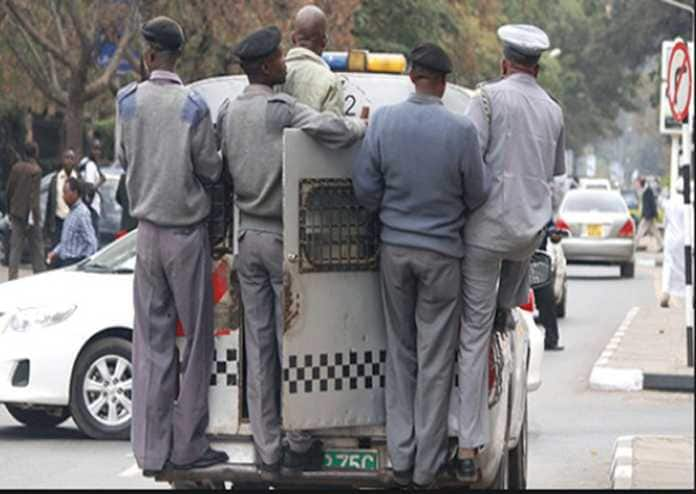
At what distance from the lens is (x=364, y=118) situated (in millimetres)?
9555

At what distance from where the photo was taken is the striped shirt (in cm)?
2130

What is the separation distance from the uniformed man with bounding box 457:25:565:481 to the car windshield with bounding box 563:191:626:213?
97.2ft

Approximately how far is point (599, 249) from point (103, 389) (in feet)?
83.3

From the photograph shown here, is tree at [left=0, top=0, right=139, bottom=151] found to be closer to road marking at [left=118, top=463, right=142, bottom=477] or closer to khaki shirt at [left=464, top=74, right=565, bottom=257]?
road marking at [left=118, top=463, right=142, bottom=477]

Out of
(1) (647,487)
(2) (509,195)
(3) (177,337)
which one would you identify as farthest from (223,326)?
(1) (647,487)

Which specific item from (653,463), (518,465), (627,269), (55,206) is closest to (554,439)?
(653,463)

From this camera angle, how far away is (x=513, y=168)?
8.79m

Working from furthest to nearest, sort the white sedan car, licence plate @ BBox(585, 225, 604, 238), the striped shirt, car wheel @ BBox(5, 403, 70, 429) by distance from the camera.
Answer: licence plate @ BBox(585, 225, 604, 238)
the striped shirt
car wheel @ BBox(5, 403, 70, 429)
the white sedan car

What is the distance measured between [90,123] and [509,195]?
134ft

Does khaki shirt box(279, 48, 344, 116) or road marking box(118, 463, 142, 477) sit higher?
khaki shirt box(279, 48, 344, 116)

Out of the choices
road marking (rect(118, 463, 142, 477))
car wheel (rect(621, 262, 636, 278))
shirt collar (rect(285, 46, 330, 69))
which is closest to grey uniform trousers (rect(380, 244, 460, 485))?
shirt collar (rect(285, 46, 330, 69))

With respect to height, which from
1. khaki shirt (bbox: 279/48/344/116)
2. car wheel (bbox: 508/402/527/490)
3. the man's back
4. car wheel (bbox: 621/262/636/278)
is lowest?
car wheel (bbox: 621/262/636/278)

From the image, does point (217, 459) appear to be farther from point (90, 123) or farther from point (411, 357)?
point (90, 123)

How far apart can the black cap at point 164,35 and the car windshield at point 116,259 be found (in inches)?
211
